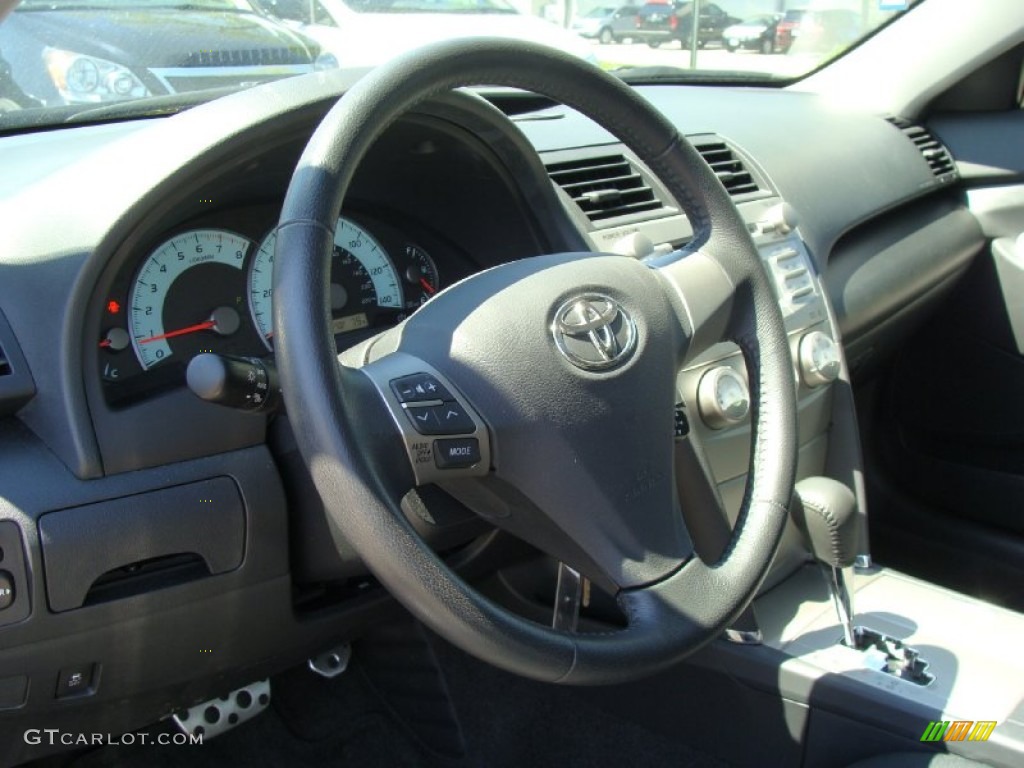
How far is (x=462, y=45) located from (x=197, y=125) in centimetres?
33

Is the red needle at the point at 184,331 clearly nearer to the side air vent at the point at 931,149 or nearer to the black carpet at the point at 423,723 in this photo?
the black carpet at the point at 423,723

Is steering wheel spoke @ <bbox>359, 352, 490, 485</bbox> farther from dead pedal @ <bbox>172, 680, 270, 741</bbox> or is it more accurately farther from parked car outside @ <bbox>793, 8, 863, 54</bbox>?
parked car outside @ <bbox>793, 8, 863, 54</bbox>

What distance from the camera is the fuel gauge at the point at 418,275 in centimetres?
171

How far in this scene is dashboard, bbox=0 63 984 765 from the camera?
1.27 m

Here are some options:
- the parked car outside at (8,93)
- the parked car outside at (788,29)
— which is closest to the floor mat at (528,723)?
the parked car outside at (8,93)

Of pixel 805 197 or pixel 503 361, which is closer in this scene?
pixel 503 361

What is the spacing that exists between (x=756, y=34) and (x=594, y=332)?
6.30 feet

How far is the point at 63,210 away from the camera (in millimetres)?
1302

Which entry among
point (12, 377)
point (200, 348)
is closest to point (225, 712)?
point (200, 348)

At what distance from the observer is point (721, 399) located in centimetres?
172

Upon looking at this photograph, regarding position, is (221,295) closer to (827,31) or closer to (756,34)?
(756,34)

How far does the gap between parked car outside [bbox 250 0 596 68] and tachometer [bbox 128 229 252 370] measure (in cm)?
44

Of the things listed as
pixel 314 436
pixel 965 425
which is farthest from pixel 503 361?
pixel 965 425

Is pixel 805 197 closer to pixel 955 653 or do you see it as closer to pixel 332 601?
pixel 955 653
